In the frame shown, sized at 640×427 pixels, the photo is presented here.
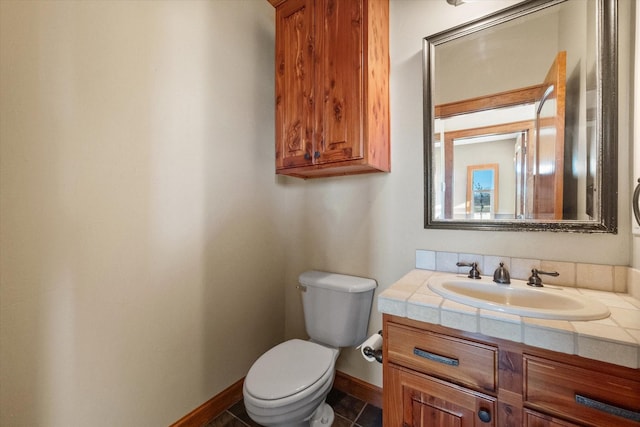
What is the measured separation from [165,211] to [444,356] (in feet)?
4.25

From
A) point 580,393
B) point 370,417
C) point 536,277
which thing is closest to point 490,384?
point 580,393

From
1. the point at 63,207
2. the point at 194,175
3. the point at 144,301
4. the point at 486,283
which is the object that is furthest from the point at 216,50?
the point at 486,283

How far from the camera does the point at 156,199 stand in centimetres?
118

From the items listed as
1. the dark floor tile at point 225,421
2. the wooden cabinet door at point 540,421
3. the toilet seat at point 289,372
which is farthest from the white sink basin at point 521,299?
the dark floor tile at point 225,421

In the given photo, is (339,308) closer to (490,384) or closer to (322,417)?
(322,417)

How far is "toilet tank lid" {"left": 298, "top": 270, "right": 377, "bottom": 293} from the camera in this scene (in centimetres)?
139

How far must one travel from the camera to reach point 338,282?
4.72 ft

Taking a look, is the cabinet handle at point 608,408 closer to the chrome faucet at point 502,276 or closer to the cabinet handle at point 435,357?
the cabinet handle at point 435,357

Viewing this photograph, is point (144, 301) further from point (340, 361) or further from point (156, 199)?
point (340, 361)

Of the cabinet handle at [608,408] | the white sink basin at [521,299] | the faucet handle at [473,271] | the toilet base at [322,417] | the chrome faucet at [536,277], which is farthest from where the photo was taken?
the toilet base at [322,417]

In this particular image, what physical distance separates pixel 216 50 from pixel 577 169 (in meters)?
1.82

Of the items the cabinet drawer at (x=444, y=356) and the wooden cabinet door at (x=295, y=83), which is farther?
the wooden cabinet door at (x=295, y=83)

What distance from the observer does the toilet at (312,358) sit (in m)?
1.02

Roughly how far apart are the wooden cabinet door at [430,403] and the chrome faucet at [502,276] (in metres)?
0.45
